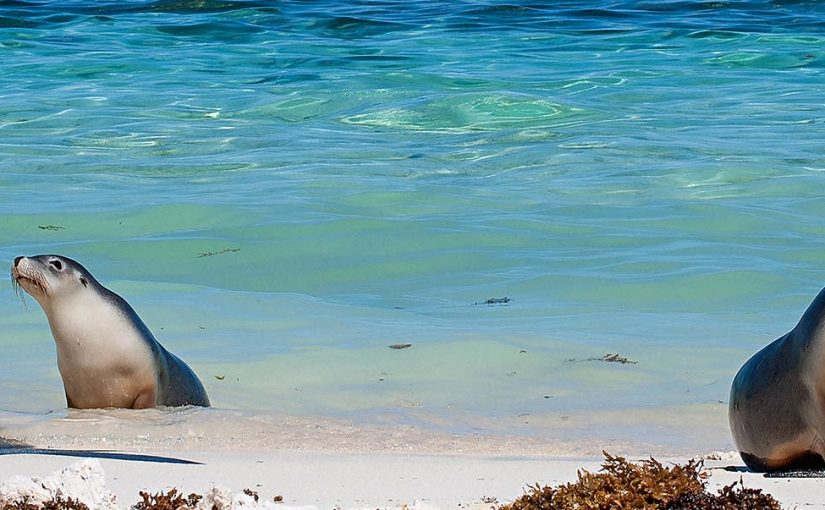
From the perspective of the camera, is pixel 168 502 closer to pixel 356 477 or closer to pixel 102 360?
pixel 356 477

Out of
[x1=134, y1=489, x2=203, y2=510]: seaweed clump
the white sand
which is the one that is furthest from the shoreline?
[x1=134, y1=489, x2=203, y2=510]: seaweed clump

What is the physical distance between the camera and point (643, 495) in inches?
122

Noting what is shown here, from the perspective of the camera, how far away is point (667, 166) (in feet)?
36.9

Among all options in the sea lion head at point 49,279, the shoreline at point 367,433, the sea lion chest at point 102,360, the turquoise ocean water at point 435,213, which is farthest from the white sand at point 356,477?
the sea lion head at point 49,279

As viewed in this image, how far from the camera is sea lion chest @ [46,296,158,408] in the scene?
520cm

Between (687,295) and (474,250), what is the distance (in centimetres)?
160

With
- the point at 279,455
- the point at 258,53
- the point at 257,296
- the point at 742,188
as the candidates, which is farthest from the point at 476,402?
the point at 258,53

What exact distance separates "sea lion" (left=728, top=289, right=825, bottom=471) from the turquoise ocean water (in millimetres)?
890

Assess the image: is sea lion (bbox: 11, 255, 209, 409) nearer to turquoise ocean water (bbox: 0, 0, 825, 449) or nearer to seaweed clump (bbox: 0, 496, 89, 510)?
turquoise ocean water (bbox: 0, 0, 825, 449)

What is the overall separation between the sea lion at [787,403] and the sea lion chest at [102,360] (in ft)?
7.44

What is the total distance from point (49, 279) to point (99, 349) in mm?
362

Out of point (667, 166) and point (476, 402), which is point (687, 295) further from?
point (667, 166)

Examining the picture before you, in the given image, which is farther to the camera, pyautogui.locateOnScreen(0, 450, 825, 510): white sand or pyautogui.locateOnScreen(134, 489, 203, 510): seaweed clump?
pyautogui.locateOnScreen(0, 450, 825, 510): white sand

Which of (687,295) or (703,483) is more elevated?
(703,483)
